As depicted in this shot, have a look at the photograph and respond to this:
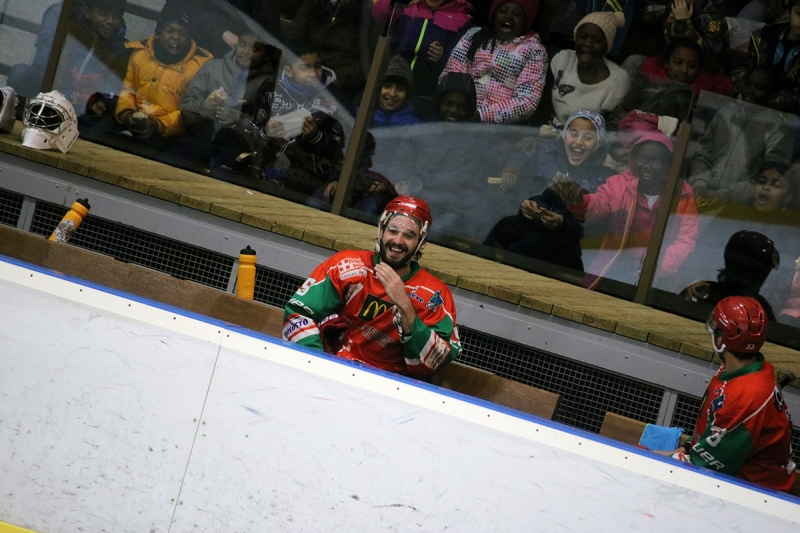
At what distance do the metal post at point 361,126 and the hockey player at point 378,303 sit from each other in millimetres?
1483

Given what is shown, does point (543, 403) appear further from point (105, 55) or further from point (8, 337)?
point (105, 55)

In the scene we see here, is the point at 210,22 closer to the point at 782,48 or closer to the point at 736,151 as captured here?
the point at 736,151

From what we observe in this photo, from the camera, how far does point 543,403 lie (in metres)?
3.77

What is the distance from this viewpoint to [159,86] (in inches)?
217

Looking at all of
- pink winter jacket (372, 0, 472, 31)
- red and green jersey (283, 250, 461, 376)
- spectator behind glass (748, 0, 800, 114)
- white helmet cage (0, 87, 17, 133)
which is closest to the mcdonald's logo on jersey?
red and green jersey (283, 250, 461, 376)

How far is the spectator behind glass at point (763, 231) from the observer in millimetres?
4828

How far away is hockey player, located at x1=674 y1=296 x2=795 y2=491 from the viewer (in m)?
3.52

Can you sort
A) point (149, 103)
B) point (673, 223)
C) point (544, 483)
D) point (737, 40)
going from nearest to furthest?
point (544, 483)
point (673, 223)
point (149, 103)
point (737, 40)

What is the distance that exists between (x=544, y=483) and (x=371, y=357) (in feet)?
4.22

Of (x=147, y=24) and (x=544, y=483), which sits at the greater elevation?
(x=147, y=24)

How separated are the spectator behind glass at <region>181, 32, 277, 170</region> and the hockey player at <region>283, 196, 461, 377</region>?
180cm

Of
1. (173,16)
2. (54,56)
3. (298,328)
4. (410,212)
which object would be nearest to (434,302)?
(410,212)

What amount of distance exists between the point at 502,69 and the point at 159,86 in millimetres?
1901

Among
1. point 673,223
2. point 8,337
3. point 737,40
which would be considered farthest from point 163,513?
point 737,40
